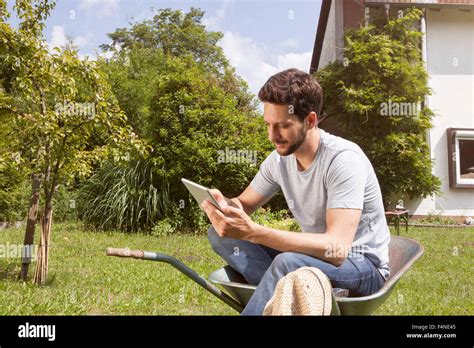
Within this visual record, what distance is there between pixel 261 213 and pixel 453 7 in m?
4.80

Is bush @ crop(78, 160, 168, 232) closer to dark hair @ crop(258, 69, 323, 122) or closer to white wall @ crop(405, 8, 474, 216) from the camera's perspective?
white wall @ crop(405, 8, 474, 216)

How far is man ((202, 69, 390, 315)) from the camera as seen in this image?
1.48 meters

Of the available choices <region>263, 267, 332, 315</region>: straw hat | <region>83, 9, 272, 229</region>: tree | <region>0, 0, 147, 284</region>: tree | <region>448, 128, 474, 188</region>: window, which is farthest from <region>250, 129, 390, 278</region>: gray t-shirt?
<region>448, 128, 474, 188</region>: window

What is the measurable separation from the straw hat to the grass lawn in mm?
1523

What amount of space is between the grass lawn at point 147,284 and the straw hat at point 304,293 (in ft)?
5.00

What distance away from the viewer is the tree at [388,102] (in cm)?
787

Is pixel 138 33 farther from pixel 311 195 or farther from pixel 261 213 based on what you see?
pixel 311 195

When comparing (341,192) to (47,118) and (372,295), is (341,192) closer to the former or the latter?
(372,295)

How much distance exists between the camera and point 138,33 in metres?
10.9

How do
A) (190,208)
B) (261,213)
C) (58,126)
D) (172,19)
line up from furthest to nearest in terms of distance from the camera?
(172,19) < (261,213) < (190,208) < (58,126)

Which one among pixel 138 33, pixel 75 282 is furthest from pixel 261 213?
pixel 138 33

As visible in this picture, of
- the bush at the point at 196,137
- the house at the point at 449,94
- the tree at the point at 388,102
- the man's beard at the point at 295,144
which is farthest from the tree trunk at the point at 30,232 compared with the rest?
the house at the point at 449,94

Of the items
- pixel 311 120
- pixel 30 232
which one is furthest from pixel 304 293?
pixel 30 232
